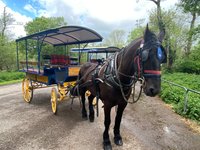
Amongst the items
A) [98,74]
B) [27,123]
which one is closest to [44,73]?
[27,123]

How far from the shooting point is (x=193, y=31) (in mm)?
11352

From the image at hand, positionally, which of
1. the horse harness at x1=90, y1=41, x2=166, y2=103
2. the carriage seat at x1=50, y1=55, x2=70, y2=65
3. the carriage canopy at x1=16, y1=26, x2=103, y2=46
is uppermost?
the carriage canopy at x1=16, y1=26, x2=103, y2=46

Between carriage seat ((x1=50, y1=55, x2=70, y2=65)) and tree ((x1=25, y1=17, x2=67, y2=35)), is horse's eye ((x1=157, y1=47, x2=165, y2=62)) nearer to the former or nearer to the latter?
carriage seat ((x1=50, y1=55, x2=70, y2=65))

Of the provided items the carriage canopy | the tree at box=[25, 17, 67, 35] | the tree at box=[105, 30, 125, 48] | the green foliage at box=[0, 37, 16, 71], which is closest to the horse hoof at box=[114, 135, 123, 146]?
the carriage canopy

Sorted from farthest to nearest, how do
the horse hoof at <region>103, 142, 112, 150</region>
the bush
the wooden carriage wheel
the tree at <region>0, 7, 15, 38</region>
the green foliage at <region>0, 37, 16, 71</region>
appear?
the tree at <region>0, 7, 15, 38</region> → the green foliage at <region>0, 37, 16, 71</region> → the bush → the wooden carriage wheel → the horse hoof at <region>103, 142, 112, 150</region>

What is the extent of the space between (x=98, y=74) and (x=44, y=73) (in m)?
2.41

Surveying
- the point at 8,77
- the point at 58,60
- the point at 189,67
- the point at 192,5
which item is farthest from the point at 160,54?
the point at 8,77

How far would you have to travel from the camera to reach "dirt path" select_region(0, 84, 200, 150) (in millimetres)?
3061

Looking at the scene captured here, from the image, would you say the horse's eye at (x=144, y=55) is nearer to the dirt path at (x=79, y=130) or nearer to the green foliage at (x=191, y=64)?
the dirt path at (x=79, y=130)

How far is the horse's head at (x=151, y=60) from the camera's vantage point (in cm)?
197

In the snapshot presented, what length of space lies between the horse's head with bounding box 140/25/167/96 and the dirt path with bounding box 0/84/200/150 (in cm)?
156

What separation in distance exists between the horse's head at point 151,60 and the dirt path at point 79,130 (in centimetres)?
156

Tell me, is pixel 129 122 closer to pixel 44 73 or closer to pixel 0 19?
pixel 44 73

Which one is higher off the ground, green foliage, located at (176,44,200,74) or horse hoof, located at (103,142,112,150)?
green foliage, located at (176,44,200,74)
